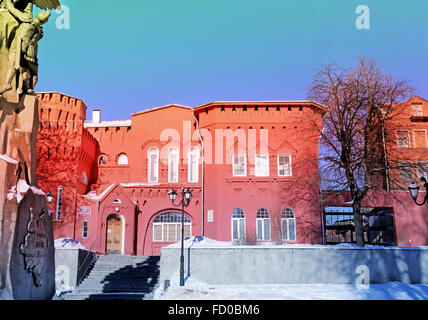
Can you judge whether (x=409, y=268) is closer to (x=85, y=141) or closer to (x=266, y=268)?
(x=266, y=268)

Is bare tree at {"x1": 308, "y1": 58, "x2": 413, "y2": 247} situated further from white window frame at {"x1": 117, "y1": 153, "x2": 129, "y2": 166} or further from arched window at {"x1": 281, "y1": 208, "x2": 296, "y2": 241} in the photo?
white window frame at {"x1": 117, "y1": 153, "x2": 129, "y2": 166}

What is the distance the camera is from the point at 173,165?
2917cm

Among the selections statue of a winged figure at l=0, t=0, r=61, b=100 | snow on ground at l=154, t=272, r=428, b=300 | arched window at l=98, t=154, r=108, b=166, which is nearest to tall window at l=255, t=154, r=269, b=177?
snow on ground at l=154, t=272, r=428, b=300

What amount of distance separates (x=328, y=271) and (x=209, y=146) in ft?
37.5

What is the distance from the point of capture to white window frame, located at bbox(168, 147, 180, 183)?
28.9m

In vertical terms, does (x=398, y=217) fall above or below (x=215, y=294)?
above

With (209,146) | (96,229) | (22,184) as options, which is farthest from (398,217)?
(22,184)

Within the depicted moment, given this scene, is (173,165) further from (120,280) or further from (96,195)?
(120,280)

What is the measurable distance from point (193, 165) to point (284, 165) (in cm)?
627

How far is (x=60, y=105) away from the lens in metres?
27.6

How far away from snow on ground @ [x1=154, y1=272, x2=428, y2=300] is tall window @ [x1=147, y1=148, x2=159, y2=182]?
36.7ft

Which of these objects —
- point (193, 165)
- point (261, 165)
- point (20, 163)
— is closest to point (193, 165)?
point (193, 165)

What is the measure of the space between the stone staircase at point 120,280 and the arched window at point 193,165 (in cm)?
732
